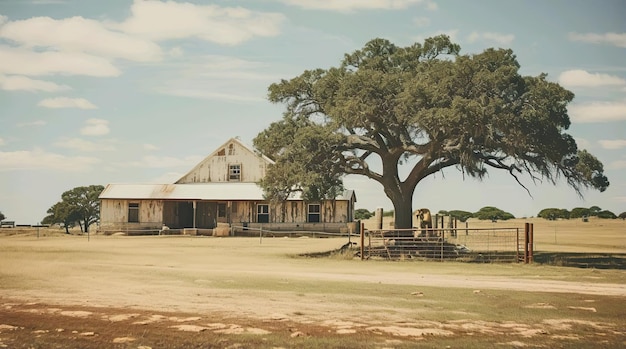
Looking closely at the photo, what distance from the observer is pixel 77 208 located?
62.0m

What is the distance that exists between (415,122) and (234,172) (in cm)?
2947

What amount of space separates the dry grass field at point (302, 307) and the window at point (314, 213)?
2774 cm

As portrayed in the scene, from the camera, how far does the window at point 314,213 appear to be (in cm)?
5219

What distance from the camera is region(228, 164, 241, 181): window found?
5638 centimetres

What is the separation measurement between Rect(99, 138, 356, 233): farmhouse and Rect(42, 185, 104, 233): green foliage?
747 centimetres

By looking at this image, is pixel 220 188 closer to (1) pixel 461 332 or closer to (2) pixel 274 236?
(2) pixel 274 236

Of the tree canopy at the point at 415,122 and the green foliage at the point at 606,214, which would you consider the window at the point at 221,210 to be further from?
the green foliage at the point at 606,214

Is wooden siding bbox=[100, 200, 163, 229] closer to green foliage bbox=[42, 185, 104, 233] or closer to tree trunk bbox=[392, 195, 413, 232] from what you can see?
green foliage bbox=[42, 185, 104, 233]

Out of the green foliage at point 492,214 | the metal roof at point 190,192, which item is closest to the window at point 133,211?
the metal roof at point 190,192

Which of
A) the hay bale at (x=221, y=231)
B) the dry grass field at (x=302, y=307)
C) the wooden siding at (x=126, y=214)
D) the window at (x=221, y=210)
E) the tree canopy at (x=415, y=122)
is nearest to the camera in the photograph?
the dry grass field at (x=302, y=307)

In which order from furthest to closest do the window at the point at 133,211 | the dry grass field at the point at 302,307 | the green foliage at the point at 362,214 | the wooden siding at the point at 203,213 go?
the green foliage at the point at 362,214 < the window at the point at 133,211 < the wooden siding at the point at 203,213 < the dry grass field at the point at 302,307

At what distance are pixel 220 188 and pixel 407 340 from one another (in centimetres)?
4565

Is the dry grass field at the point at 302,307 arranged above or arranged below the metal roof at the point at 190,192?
below

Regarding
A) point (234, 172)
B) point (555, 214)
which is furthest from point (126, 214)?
point (555, 214)
